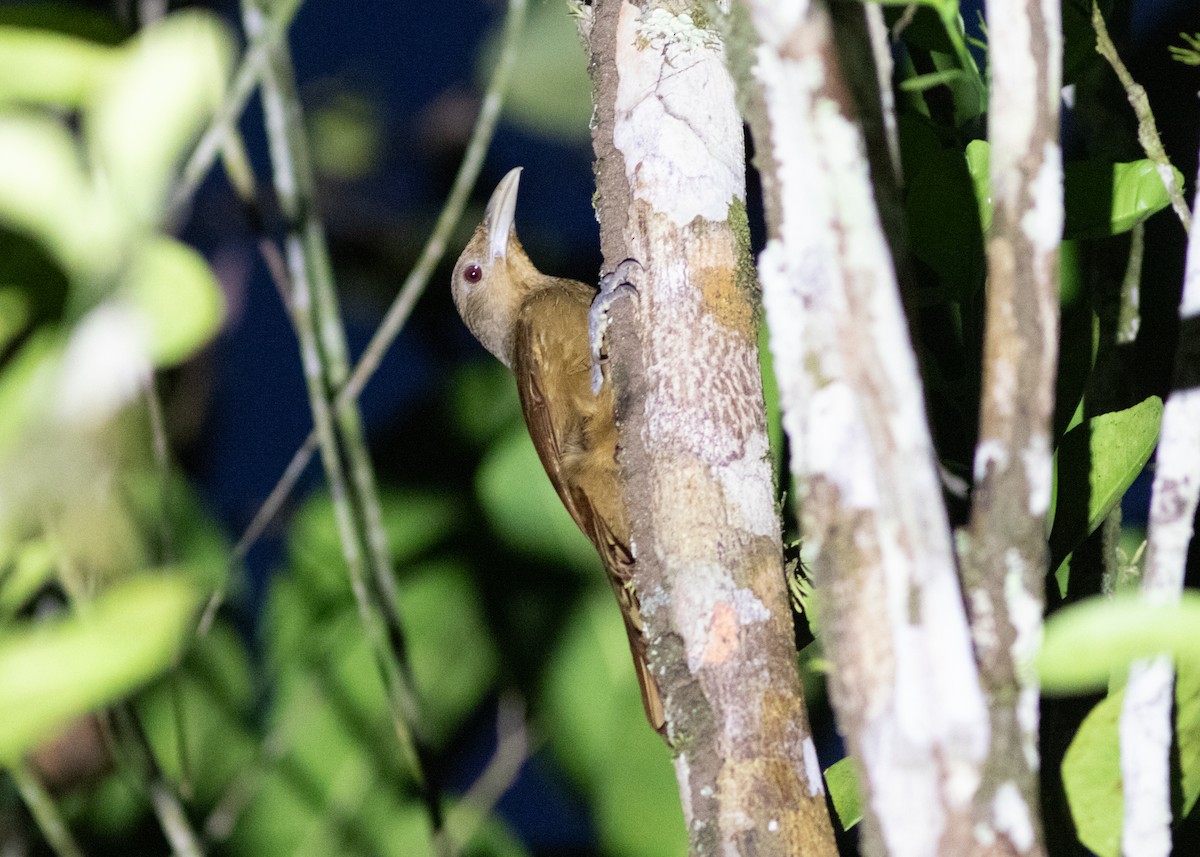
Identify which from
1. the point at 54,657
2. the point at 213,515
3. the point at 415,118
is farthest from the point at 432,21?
the point at 54,657

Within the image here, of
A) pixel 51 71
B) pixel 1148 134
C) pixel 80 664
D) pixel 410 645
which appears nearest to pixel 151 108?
pixel 51 71

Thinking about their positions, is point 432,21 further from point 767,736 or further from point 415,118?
point 767,736

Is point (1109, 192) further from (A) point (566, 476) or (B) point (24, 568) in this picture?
(B) point (24, 568)

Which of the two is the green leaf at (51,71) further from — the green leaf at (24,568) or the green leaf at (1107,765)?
the green leaf at (1107,765)

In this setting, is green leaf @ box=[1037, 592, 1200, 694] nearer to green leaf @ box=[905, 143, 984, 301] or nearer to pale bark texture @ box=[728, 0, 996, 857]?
pale bark texture @ box=[728, 0, 996, 857]

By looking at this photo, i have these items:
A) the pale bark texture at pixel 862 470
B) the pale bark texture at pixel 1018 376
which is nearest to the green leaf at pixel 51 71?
the pale bark texture at pixel 862 470

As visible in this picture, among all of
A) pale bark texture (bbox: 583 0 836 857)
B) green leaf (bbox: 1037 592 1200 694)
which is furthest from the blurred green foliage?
pale bark texture (bbox: 583 0 836 857)
